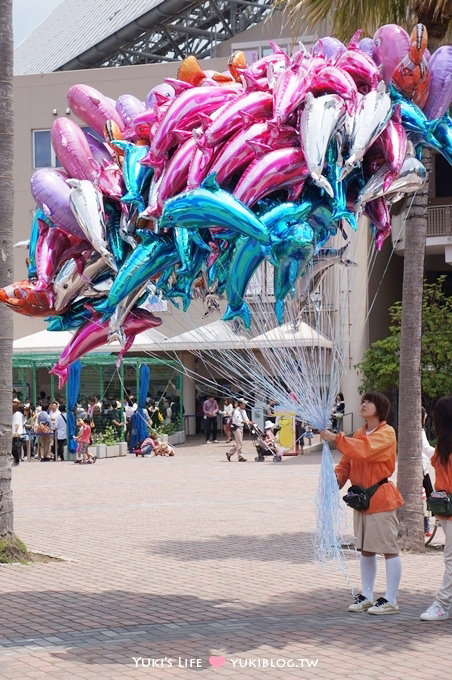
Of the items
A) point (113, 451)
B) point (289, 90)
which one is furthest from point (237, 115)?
point (113, 451)

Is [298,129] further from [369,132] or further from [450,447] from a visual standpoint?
[450,447]

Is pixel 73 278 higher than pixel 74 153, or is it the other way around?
pixel 74 153

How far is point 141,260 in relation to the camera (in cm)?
754

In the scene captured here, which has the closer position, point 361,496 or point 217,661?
point 217,661

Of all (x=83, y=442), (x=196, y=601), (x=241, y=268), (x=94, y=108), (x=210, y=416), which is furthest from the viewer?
(x=210, y=416)

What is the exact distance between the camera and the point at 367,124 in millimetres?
7379

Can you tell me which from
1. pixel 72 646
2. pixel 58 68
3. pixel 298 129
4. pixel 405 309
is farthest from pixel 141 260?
pixel 58 68

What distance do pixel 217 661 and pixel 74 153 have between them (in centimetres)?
407

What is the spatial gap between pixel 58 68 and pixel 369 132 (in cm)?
3900

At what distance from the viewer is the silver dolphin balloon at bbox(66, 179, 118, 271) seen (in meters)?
7.73

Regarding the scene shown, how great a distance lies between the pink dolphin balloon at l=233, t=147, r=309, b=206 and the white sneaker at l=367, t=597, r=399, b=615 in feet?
11.5

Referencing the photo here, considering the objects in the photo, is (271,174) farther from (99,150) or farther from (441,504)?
(441,504)

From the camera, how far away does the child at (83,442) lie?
26078mm

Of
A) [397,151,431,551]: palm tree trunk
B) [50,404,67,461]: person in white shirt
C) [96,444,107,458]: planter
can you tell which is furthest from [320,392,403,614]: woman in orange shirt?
[96,444,107,458]: planter
